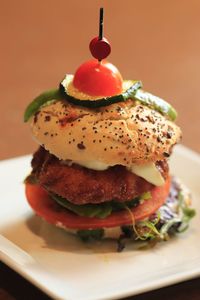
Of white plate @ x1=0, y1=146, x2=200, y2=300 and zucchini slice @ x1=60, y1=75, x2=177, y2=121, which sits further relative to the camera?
zucchini slice @ x1=60, y1=75, x2=177, y2=121

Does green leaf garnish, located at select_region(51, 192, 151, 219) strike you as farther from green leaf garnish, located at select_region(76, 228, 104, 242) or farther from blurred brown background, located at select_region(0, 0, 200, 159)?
blurred brown background, located at select_region(0, 0, 200, 159)

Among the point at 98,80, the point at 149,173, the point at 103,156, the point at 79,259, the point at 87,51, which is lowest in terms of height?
the point at 79,259

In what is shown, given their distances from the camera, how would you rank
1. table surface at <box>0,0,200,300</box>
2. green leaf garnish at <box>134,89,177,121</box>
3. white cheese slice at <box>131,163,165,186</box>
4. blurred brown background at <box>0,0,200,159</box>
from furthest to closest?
blurred brown background at <box>0,0,200,159</box> < table surface at <box>0,0,200,300</box> < green leaf garnish at <box>134,89,177,121</box> < white cheese slice at <box>131,163,165,186</box>

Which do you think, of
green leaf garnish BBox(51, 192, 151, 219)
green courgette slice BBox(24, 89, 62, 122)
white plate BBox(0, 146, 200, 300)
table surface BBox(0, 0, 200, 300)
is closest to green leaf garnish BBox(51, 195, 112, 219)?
green leaf garnish BBox(51, 192, 151, 219)

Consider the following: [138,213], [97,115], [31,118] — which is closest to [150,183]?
[138,213]

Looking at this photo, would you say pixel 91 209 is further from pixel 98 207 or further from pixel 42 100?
Result: pixel 42 100

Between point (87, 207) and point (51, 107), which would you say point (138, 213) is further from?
point (51, 107)

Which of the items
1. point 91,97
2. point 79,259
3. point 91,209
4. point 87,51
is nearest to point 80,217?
point 91,209
